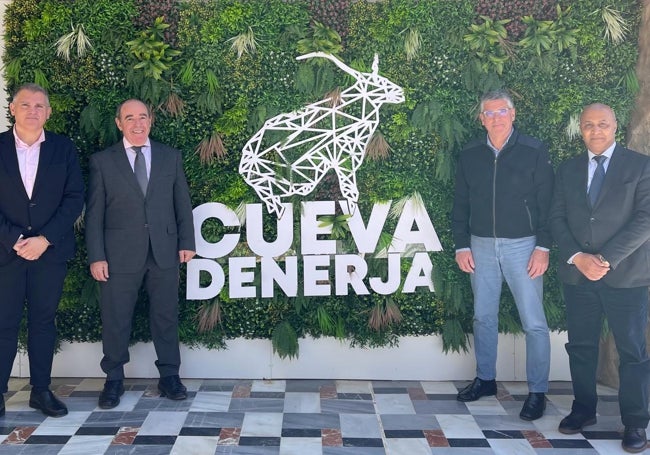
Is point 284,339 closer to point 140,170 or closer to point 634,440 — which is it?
point 140,170

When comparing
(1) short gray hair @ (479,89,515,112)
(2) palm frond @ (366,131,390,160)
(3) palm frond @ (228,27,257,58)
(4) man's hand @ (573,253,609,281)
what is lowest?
(4) man's hand @ (573,253,609,281)

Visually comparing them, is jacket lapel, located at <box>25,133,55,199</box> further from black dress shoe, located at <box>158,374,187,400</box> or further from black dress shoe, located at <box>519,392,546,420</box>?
black dress shoe, located at <box>519,392,546,420</box>

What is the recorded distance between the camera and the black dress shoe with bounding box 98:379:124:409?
397cm

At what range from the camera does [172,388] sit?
412 cm

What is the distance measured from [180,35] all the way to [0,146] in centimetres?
124

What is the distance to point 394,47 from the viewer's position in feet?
14.0

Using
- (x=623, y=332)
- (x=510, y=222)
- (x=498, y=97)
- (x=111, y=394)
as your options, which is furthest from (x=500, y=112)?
(x=111, y=394)

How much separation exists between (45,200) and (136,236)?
20.7 inches

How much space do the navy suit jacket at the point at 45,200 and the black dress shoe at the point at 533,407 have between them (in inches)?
107

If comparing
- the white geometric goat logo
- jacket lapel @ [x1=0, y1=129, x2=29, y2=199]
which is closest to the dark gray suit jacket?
the white geometric goat logo

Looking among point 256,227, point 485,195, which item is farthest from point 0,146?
point 485,195

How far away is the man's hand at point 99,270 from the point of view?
3.94 m

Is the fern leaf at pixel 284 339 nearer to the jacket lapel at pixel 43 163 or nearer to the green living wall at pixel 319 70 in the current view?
the green living wall at pixel 319 70

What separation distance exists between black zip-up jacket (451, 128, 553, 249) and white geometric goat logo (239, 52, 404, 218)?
738 millimetres
